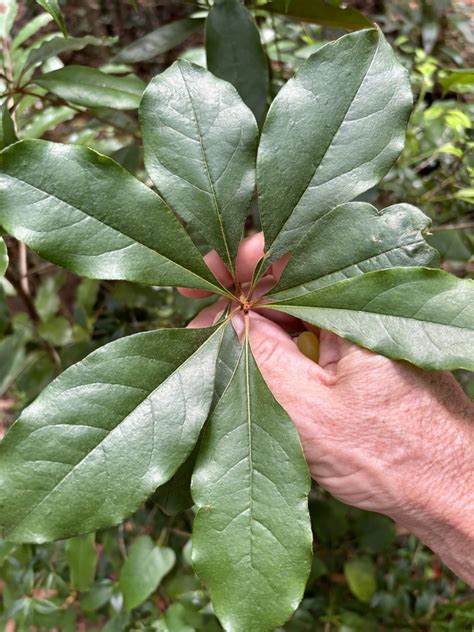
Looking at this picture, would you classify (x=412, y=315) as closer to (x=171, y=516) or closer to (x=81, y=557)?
(x=171, y=516)

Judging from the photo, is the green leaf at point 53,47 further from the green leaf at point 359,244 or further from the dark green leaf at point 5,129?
the green leaf at point 359,244

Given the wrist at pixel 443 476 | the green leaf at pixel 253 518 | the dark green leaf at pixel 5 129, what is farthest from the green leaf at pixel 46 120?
the wrist at pixel 443 476

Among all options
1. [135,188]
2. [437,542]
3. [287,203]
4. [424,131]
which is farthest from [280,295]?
[424,131]

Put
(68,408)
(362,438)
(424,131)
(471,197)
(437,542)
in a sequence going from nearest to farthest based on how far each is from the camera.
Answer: (68,408)
(362,438)
(437,542)
(471,197)
(424,131)

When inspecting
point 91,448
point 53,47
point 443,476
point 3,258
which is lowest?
point 443,476

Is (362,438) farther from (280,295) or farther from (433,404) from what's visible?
(280,295)

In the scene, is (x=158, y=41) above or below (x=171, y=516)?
above

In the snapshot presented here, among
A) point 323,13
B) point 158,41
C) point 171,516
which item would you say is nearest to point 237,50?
point 323,13
